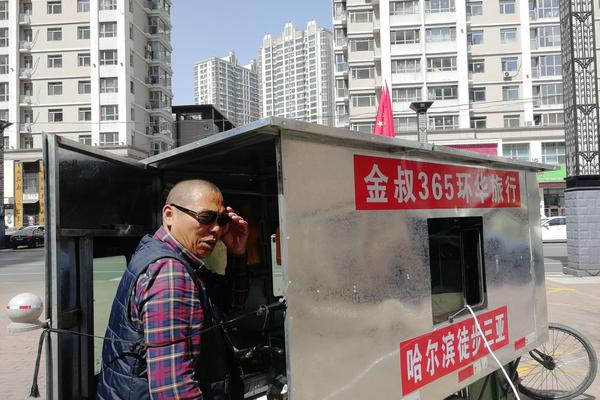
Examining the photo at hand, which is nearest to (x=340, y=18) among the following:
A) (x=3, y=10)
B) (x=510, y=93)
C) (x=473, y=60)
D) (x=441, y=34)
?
(x=441, y=34)

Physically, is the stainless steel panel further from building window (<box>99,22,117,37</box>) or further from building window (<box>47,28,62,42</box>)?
building window (<box>47,28,62,42</box>)

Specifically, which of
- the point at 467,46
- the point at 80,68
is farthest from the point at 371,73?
the point at 80,68

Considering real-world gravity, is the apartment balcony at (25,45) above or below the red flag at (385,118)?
above

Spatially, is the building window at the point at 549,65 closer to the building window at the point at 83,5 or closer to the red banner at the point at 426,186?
the building window at the point at 83,5

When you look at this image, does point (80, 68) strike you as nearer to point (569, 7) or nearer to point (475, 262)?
point (569, 7)

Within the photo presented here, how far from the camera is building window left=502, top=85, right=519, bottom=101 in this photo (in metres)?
38.9

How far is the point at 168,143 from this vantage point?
49469mm

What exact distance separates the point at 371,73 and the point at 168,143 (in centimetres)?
2169

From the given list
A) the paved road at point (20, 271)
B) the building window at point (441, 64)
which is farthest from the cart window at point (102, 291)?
the building window at point (441, 64)

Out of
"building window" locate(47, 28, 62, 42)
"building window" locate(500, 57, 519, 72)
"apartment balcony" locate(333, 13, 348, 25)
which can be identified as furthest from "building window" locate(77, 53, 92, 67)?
"building window" locate(500, 57, 519, 72)

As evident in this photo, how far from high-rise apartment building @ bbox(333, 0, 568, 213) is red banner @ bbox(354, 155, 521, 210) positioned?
35.3 metres

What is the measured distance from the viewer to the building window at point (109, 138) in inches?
1630

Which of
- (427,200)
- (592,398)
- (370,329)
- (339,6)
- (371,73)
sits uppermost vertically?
(339,6)

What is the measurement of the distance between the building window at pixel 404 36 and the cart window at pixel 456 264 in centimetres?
3934
